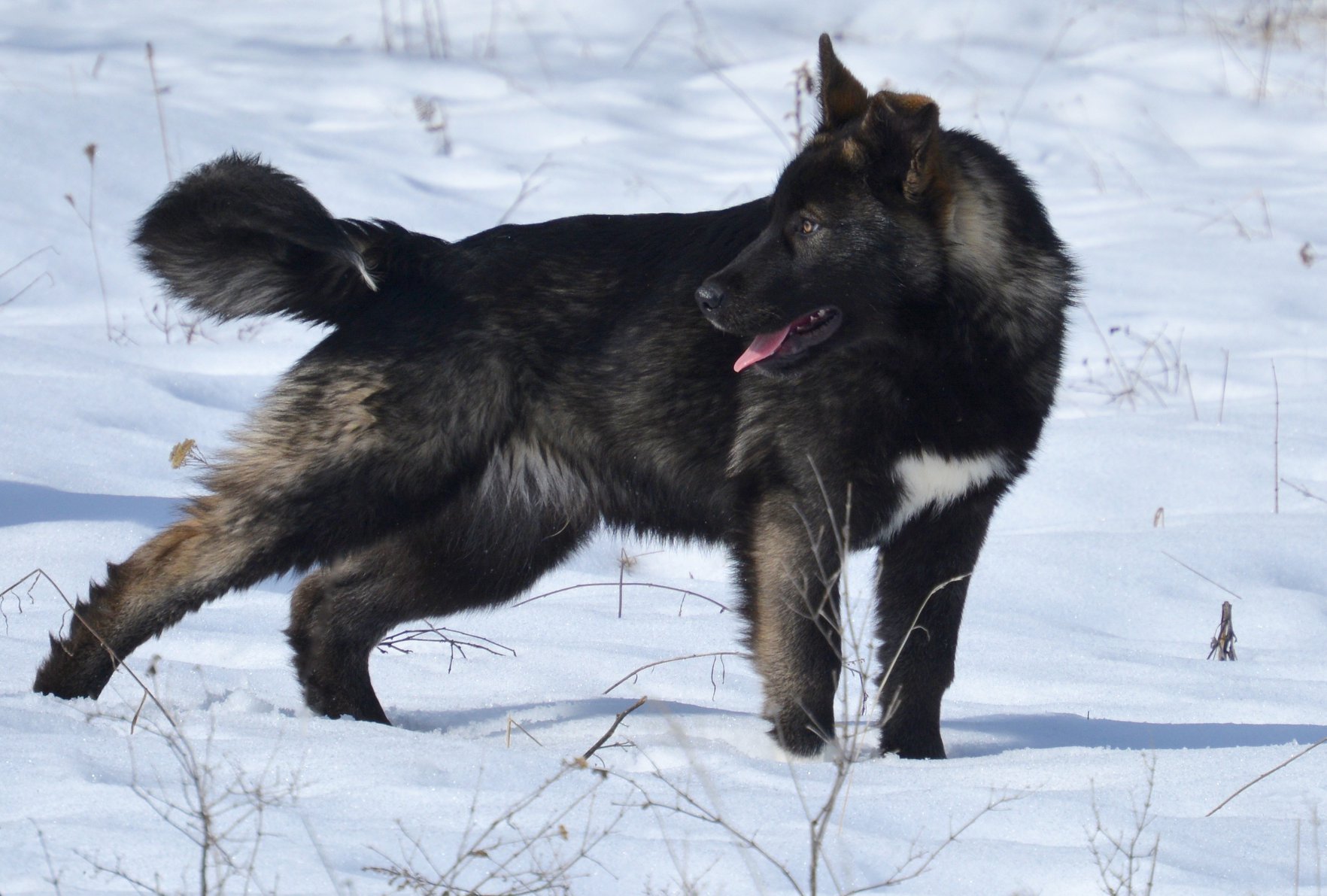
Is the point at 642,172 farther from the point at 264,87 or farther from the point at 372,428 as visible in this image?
the point at 372,428

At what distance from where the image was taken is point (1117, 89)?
11508mm

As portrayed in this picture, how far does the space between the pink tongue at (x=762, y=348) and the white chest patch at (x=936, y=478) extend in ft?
1.31

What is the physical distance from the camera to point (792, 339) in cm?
340

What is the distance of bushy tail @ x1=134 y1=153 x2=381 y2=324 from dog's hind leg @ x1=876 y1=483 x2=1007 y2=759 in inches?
58.3

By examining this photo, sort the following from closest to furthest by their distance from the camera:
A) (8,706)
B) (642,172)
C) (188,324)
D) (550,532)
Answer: (8,706) → (550,532) → (188,324) → (642,172)

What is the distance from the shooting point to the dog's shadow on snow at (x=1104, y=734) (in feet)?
11.1

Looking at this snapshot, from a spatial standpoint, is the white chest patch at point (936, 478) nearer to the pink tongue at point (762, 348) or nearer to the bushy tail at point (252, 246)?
the pink tongue at point (762, 348)

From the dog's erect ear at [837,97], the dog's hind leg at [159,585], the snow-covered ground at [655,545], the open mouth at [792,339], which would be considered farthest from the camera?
the dog's erect ear at [837,97]

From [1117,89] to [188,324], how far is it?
307 inches

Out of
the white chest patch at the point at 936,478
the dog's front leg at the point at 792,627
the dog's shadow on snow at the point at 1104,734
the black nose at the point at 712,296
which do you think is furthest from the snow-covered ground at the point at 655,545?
the black nose at the point at 712,296

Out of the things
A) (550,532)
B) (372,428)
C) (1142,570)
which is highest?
(372,428)

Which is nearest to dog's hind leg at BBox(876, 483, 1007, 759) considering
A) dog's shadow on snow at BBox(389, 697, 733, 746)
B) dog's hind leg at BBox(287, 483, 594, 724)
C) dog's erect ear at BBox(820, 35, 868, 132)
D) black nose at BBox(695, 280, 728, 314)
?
dog's shadow on snow at BBox(389, 697, 733, 746)

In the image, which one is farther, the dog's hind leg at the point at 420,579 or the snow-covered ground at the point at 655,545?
the dog's hind leg at the point at 420,579

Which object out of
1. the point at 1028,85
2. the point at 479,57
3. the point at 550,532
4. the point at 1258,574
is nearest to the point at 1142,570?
the point at 1258,574
